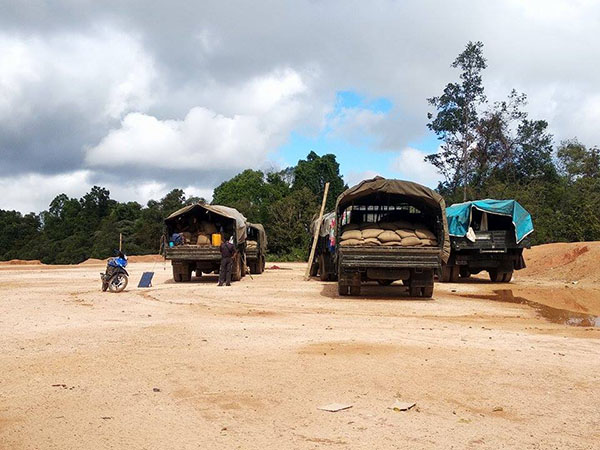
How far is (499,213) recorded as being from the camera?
20.0 metres

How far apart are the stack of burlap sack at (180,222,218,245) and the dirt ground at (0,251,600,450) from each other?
28.5 ft

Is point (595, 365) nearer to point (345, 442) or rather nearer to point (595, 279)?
point (345, 442)

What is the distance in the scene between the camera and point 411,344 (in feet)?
26.8

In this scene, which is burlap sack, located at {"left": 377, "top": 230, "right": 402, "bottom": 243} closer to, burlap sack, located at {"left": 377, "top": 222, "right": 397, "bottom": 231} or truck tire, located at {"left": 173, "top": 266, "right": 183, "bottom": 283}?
burlap sack, located at {"left": 377, "top": 222, "right": 397, "bottom": 231}

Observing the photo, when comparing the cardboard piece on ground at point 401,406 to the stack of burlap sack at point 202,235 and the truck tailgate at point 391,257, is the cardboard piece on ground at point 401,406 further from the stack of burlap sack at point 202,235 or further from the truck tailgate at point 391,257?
the stack of burlap sack at point 202,235

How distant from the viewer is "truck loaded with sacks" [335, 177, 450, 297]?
14.2 m

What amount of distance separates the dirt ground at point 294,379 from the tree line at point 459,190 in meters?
16.6

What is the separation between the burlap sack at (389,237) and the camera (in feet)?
47.5

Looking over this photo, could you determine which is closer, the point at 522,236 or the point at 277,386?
the point at 277,386

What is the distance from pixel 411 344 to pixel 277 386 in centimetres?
300

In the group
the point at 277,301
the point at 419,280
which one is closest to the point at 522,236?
the point at 419,280

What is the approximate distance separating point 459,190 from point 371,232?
3643 centimetres

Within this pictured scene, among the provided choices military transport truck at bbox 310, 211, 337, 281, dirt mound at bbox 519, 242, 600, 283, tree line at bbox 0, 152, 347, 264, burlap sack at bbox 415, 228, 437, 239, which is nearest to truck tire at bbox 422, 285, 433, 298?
burlap sack at bbox 415, 228, 437, 239

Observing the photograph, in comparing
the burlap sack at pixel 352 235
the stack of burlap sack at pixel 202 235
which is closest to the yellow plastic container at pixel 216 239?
the stack of burlap sack at pixel 202 235
